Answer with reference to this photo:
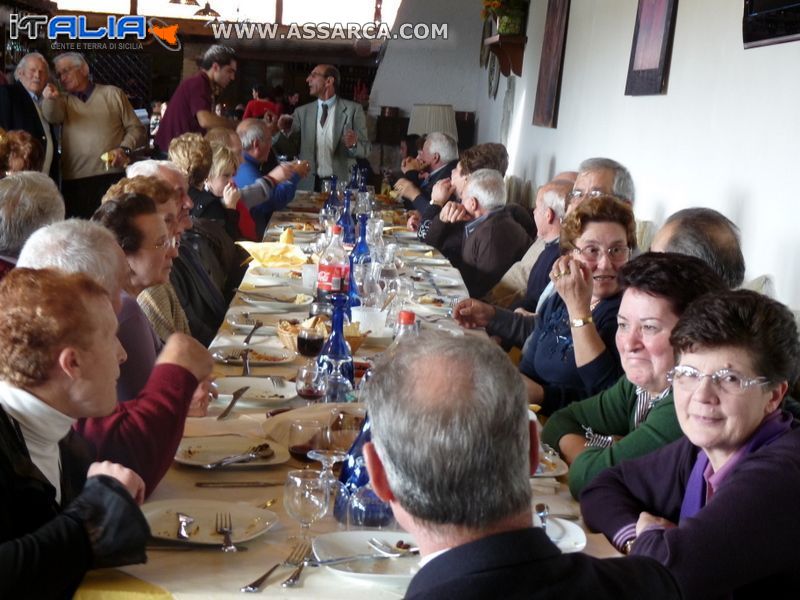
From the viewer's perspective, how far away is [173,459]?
204cm

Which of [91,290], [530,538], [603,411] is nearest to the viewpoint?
[530,538]

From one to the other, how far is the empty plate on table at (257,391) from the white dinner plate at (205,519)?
706 millimetres

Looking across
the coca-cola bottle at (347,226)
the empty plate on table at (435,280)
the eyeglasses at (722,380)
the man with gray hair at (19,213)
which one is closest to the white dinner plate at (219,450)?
the eyeglasses at (722,380)

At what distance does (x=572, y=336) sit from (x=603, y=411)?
51 centimetres

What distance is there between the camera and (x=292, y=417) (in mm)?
2334

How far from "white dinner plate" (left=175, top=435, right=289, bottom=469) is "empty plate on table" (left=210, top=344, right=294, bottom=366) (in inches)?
27.7

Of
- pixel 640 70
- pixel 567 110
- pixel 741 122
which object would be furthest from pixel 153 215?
pixel 567 110

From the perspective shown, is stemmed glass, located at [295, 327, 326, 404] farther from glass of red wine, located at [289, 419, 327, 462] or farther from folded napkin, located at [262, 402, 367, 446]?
glass of red wine, located at [289, 419, 327, 462]

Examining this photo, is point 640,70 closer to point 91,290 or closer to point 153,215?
point 153,215

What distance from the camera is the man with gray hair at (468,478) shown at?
3.52 feet

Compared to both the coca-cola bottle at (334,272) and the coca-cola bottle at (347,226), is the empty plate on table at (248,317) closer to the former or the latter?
the coca-cola bottle at (334,272)

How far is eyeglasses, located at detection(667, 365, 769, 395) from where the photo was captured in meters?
1.71

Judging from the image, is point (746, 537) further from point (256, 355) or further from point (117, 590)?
point (256, 355)

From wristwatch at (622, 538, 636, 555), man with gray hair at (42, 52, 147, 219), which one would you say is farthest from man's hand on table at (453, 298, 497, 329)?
man with gray hair at (42, 52, 147, 219)
